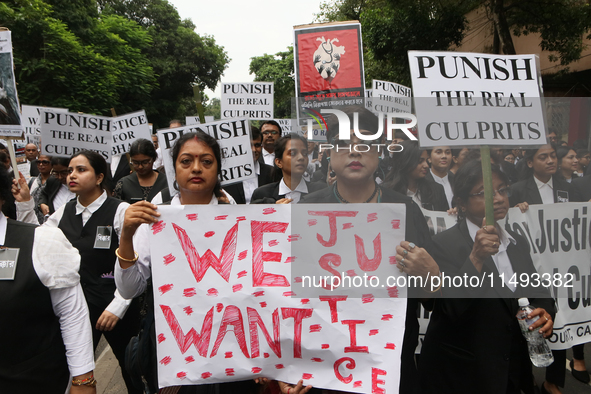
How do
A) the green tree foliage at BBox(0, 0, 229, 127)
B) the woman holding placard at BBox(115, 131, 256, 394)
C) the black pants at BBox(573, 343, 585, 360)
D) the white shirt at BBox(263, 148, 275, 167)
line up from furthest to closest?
the green tree foliage at BBox(0, 0, 229, 127) < the white shirt at BBox(263, 148, 275, 167) < the black pants at BBox(573, 343, 585, 360) < the woman holding placard at BBox(115, 131, 256, 394)

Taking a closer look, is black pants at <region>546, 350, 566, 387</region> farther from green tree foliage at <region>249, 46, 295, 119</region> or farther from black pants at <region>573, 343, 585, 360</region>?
green tree foliage at <region>249, 46, 295, 119</region>

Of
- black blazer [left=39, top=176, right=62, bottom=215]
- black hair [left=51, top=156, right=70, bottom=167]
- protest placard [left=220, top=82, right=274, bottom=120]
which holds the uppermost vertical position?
protest placard [left=220, top=82, right=274, bottom=120]

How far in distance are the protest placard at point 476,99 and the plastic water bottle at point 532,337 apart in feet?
2.51

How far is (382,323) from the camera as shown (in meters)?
2.04

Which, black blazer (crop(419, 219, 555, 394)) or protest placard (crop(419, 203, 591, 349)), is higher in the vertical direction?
protest placard (crop(419, 203, 591, 349))

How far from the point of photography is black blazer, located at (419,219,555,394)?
205cm

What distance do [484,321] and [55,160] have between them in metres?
4.40

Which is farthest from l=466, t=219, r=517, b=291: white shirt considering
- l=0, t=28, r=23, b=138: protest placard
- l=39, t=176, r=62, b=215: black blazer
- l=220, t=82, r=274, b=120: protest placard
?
l=220, t=82, r=274, b=120: protest placard

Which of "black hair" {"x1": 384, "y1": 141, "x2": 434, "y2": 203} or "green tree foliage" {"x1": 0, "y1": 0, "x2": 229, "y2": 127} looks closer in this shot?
"black hair" {"x1": 384, "y1": 141, "x2": 434, "y2": 203}

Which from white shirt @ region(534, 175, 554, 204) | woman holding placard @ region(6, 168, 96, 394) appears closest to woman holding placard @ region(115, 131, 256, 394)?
woman holding placard @ region(6, 168, 96, 394)

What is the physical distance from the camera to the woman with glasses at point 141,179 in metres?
4.79

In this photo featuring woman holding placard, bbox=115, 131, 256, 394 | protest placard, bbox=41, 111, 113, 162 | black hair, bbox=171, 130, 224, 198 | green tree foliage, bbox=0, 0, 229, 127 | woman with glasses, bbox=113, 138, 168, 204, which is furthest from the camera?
green tree foliage, bbox=0, 0, 229, 127

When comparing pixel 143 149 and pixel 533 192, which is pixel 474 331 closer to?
pixel 533 192

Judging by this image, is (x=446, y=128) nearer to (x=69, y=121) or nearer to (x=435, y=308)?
(x=435, y=308)
